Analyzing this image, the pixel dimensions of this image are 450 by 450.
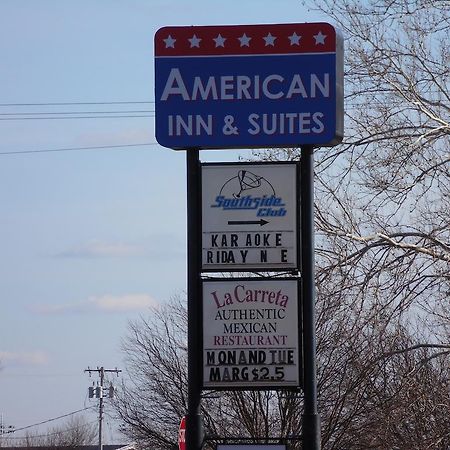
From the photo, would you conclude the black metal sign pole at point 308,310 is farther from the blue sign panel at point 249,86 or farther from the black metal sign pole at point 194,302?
the black metal sign pole at point 194,302

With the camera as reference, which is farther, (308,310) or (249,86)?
(249,86)

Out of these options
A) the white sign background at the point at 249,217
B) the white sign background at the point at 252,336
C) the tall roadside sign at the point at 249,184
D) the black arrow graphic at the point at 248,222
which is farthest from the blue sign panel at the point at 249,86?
the white sign background at the point at 252,336

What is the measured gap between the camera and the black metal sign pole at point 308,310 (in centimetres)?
870

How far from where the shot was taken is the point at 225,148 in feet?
30.2

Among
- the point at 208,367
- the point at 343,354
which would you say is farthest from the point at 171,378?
the point at 208,367

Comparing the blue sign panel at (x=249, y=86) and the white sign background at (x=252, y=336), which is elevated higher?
the blue sign panel at (x=249, y=86)

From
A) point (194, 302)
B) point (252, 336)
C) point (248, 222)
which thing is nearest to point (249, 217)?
point (248, 222)

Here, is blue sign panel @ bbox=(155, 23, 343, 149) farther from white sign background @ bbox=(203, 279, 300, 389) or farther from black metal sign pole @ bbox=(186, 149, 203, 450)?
white sign background @ bbox=(203, 279, 300, 389)

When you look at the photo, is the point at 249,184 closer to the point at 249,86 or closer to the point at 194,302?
the point at 249,86

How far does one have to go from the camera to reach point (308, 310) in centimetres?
888

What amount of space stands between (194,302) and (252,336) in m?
0.53

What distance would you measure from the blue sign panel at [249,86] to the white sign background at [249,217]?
24cm

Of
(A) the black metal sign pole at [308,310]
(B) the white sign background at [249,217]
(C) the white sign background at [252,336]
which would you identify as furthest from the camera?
(B) the white sign background at [249,217]

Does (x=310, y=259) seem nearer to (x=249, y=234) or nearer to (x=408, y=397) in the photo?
(x=249, y=234)
